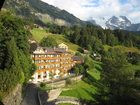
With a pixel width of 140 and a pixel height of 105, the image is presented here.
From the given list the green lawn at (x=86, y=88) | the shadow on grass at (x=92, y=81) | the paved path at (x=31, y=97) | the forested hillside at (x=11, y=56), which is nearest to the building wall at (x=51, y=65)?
the green lawn at (x=86, y=88)

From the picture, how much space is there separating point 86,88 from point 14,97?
212 ft

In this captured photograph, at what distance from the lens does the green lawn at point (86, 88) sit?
381 ft

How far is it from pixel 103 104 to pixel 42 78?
35496 mm

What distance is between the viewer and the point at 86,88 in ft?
420

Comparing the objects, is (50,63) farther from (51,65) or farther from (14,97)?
(14,97)

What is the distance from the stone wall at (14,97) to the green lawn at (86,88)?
39233 millimetres

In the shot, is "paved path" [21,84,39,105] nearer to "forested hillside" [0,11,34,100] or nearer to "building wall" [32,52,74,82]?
"forested hillside" [0,11,34,100]

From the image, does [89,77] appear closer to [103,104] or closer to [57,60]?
[57,60]

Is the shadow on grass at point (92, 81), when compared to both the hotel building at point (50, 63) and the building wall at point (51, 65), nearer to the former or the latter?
the hotel building at point (50, 63)

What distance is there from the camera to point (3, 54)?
6988 cm

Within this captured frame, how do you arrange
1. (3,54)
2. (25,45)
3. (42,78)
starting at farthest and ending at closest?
(42,78) → (25,45) → (3,54)

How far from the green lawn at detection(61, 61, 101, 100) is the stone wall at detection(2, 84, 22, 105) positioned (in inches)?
1545

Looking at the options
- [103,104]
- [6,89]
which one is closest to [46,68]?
[103,104]

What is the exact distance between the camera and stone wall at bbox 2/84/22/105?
5903 cm
